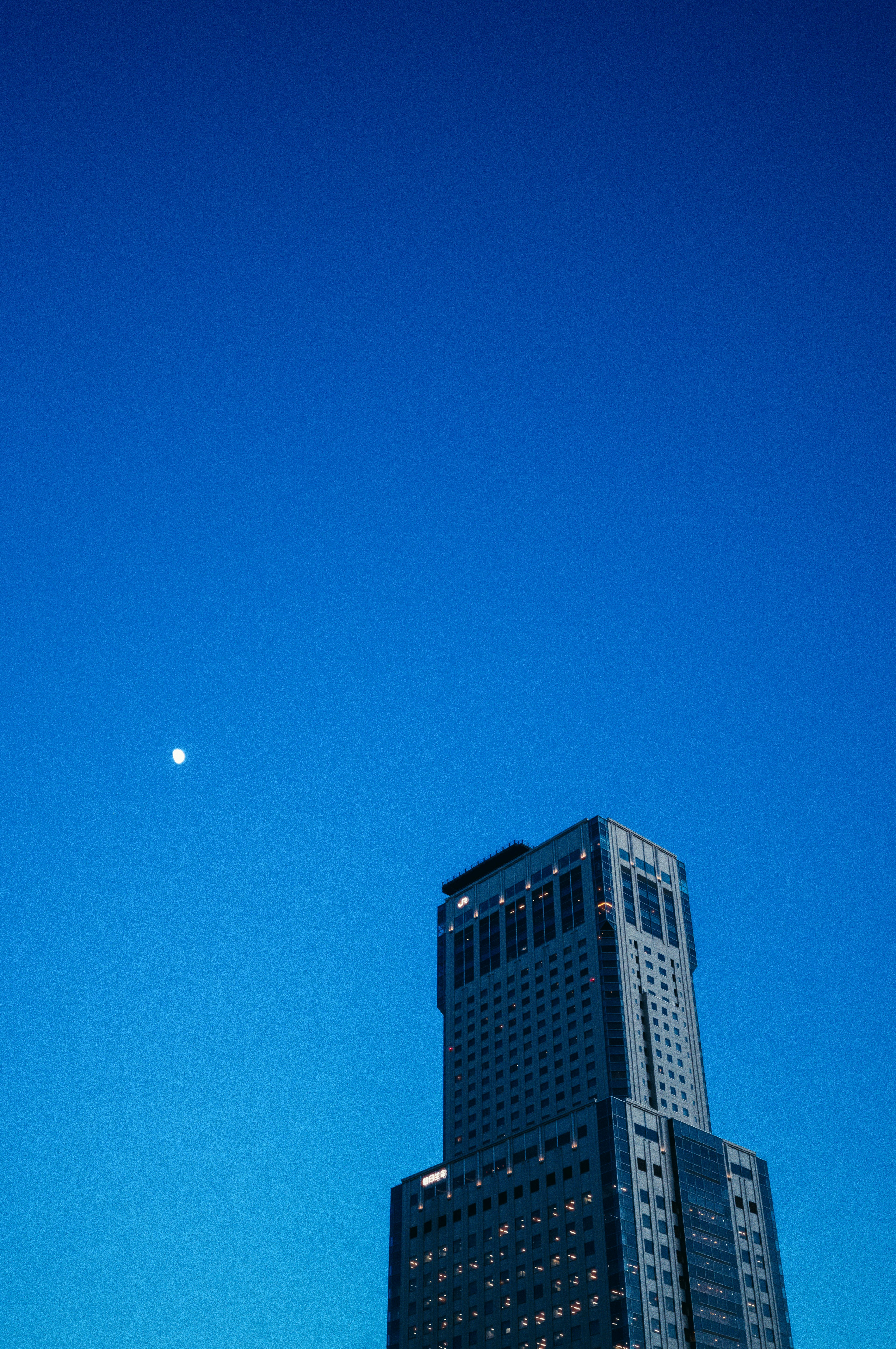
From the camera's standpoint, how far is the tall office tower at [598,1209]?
525 feet

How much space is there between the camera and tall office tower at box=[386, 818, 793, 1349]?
159875mm

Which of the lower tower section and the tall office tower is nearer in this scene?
the lower tower section

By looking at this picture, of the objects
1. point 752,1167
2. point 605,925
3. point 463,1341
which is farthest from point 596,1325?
point 605,925

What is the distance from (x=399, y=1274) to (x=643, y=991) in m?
54.8

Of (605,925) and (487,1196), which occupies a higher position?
(605,925)

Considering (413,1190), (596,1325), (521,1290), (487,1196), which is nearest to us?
(596,1325)

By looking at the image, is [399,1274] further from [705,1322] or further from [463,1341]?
[705,1322]

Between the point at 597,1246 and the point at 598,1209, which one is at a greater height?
the point at 598,1209

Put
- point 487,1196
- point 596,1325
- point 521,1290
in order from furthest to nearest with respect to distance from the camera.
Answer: point 487,1196 → point 521,1290 → point 596,1325

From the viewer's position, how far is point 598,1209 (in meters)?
164

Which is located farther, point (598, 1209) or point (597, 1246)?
point (598, 1209)

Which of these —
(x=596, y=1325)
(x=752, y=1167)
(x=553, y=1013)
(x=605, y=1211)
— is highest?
(x=553, y=1013)

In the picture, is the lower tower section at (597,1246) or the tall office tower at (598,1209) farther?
the tall office tower at (598,1209)

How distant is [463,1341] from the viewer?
6713 inches
